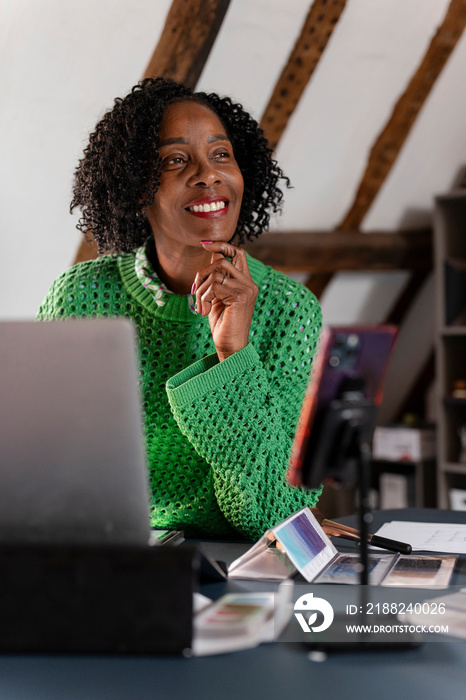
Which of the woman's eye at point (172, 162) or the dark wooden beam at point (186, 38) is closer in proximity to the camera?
the woman's eye at point (172, 162)

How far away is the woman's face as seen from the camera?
1.53 metres

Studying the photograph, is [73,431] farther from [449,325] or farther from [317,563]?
[449,325]

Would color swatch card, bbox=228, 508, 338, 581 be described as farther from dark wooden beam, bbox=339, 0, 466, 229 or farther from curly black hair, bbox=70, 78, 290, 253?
dark wooden beam, bbox=339, 0, 466, 229

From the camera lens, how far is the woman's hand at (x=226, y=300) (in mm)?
1325

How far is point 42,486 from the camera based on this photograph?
755 millimetres

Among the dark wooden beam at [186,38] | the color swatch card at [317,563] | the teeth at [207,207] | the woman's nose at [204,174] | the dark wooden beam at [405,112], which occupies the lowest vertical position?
the color swatch card at [317,563]

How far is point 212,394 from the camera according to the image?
1235 mm

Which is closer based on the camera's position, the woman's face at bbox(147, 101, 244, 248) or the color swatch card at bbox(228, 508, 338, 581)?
the color swatch card at bbox(228, 508, 338, 581)

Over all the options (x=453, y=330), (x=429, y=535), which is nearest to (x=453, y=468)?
(x=453, y=330)

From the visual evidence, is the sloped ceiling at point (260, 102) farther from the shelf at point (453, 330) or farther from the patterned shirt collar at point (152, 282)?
the patterned shirt collar at point (152, 282)

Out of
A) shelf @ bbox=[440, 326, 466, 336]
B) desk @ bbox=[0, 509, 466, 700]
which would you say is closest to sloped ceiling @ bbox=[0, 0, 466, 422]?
shelf @ bbox=[440, 326, 466, 336]

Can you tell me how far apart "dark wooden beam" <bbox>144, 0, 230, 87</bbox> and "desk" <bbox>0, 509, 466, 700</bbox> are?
6.90 ft

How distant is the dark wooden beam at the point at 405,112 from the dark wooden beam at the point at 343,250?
134 millimetres

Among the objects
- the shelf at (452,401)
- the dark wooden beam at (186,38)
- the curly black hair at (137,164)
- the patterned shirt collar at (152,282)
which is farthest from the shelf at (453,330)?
the patterned shirt collar at (152,282)
